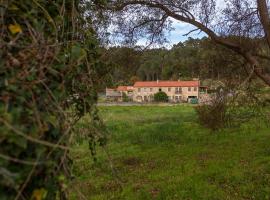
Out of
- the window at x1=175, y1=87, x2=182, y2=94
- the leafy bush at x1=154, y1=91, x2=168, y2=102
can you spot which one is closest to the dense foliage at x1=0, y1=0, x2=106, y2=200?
the leafy bush at x1=154, y1=91, x2=168, y2=102

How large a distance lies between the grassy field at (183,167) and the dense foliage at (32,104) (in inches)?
88.0

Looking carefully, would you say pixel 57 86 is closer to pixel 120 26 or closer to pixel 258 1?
pixel 258 1

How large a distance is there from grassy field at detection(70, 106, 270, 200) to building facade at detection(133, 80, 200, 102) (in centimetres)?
6199

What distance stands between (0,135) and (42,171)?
0.33m

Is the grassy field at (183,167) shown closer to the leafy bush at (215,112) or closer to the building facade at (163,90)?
the leafy bush at (215,112)

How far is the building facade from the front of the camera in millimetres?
81250

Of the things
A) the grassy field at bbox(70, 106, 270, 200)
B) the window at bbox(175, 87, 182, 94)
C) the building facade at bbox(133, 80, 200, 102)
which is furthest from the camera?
the window at bbox(175, 87, 182, 94)

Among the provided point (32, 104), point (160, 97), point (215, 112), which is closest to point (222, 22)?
point (215, 112)

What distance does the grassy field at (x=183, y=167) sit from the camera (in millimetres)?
8698

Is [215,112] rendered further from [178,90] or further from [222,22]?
[178,90]

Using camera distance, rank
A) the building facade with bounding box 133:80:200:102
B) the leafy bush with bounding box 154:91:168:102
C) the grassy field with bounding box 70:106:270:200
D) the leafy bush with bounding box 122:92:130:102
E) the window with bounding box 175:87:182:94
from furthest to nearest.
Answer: the leafy bush with bounding box 122:92:130:102 → the window with bounding box 175:87:182:94 → the leafy bush with bounding box 154:91:168:102 → the building facade with bounding box 133:80:200:102 → the grassy field with bounding box 70:106:270:200

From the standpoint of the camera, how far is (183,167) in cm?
1147

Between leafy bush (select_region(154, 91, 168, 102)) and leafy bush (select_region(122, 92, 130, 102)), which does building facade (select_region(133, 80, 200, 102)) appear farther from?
leafy bush (select_region(122, 92, 130, 102))

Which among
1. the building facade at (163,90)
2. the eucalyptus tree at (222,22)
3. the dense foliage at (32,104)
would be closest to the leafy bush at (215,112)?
the eucalyptus tree at (222,22)
